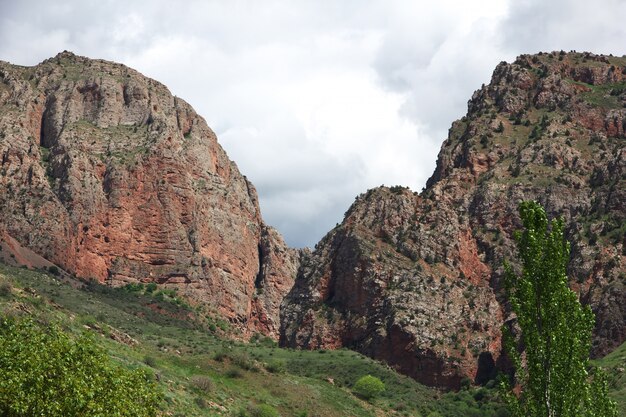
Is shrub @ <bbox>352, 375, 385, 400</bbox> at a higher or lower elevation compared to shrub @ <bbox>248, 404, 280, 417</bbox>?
higher

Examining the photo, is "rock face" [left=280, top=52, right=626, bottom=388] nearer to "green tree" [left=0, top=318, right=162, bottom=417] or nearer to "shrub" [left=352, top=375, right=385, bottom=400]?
"shrub" [left=352, top=375, right=385, bottom=400]

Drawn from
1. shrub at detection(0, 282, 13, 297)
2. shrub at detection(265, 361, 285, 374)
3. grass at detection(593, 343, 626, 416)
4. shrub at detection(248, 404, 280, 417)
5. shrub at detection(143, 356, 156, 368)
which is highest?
grass at detection(593, 343, 626, 416)

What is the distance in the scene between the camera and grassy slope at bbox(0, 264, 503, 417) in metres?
64.9

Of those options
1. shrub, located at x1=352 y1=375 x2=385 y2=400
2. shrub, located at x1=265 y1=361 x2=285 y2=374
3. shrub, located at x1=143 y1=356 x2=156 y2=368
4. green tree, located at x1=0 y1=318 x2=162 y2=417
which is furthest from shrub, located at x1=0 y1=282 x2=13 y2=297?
shrub, located at x1=352 y1=375 x2=385 y2=400

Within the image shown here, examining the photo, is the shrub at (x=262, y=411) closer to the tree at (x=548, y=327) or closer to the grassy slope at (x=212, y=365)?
the grassy slope at (x=212, y=365)

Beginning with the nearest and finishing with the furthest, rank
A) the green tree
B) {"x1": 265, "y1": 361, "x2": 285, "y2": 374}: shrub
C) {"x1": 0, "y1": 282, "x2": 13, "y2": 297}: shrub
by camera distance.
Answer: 1. the green tree
2. {"x1": 0, "y1": 282, "x2": 13, "y2": 297}: shrub
3. {"x1": 265, "y1": 361, "x2": 285, "y2": 374}: shrub

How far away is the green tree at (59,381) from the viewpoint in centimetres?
2512

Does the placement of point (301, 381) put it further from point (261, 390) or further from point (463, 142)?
point (463, 142)

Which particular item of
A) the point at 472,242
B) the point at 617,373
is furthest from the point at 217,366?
the point at 472,242

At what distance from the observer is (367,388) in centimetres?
9594

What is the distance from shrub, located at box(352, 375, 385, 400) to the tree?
63603 mm

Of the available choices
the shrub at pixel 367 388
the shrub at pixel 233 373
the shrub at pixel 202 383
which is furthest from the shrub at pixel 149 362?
the shrub at pixel 367 388

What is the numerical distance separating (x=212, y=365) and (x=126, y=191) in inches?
2953

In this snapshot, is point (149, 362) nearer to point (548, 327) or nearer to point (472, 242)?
point (548, 327)
